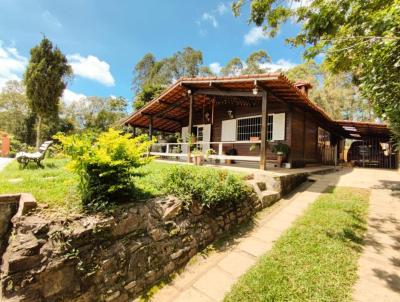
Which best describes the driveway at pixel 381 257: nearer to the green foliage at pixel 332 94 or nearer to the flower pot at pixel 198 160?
the flower pot at pixel 198 160

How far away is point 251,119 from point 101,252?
30.0 feet

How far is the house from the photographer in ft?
24.0

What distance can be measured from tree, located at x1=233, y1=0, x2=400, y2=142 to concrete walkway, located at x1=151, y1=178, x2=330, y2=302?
281cm

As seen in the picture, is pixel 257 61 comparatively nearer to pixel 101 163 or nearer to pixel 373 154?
pixel 373 154

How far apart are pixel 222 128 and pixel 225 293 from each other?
9.47 m

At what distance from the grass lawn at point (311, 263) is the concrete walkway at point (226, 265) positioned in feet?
0.70

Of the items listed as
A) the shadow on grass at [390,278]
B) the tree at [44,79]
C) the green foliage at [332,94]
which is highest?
the green foliage at [332,94]

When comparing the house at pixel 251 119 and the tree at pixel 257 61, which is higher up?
the tree at pixel 257 61

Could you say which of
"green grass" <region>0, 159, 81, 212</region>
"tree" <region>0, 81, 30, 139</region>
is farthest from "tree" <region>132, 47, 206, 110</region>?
"green grass" <region>0, 159, 81, 212</region>

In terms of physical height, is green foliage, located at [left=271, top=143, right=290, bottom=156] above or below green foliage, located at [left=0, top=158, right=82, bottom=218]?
above

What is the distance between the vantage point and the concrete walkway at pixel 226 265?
3004 mm

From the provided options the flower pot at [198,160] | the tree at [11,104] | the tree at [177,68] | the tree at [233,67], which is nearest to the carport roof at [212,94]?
the flower pot at [198,160]

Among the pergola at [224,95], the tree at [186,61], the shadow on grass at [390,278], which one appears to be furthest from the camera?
the tree at [186,61]

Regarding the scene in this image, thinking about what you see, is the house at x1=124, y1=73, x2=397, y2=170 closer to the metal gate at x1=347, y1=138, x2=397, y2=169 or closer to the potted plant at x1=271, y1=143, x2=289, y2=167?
the metal gate at x1=347, y1=138, x2=397, y2=169
